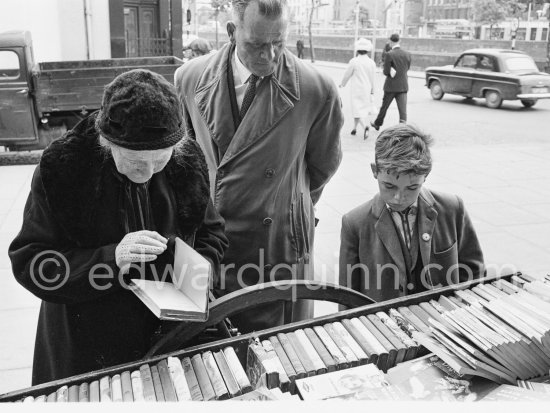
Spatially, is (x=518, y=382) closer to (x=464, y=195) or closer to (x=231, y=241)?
(x=231, y=241)

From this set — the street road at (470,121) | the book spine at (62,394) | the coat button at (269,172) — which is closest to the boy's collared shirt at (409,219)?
the coat button at (269,172)

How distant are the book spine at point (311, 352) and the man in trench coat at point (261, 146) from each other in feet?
2.29

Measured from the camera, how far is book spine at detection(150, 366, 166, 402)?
138cm

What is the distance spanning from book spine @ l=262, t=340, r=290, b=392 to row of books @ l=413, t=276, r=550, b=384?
41 cm

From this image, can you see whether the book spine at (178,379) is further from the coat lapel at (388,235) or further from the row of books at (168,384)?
the coat lapel at (388,235)

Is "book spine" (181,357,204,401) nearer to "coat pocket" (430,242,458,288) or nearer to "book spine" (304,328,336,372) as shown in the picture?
"book spine" (304,328,336,372)

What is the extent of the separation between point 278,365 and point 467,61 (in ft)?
53.1

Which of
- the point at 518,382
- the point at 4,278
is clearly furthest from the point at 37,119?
the point at 518,382

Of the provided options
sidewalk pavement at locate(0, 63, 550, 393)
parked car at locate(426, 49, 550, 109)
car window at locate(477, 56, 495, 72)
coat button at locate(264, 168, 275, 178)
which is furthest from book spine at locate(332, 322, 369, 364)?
car window at locate(477, 56, 495, 72)

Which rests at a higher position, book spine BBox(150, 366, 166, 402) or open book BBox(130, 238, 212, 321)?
open book BBox(130, 238, 212, 321)

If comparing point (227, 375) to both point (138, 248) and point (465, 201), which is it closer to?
point (138, 248)

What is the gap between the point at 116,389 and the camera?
4.61ft

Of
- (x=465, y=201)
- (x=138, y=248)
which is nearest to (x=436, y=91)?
(x=465, y=201)

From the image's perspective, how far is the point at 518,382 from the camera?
1521 millimetres
